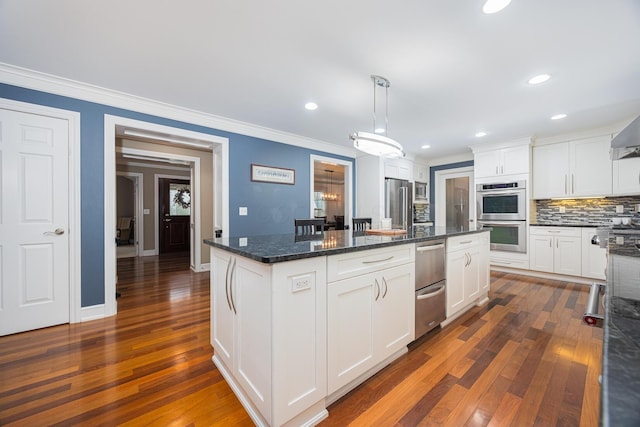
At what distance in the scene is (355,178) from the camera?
553 centimetres

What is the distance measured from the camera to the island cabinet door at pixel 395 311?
5.79ft

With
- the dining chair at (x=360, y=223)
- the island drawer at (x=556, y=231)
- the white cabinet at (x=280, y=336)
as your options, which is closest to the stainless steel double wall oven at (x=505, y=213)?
the island drawer at (x=556, y=231)

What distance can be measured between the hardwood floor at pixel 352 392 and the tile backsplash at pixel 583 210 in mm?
2383

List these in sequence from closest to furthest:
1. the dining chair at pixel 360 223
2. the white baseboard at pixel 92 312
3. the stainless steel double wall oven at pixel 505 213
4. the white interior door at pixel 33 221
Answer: the white interior door at pixel 33 221, the white baseboard at pixel 92 312, the dining chair at pixel 360 223, the stainless steel double wall oven at pixel 505 213

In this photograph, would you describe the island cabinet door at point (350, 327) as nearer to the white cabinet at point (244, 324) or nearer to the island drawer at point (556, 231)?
the white cabinet at point (244, 324)

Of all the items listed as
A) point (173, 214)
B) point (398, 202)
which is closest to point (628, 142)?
point (398, 202)

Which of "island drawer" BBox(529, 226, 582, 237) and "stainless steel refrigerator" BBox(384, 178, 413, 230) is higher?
"stainless steel refrigerator" BBox(384, 178, 413, 230)

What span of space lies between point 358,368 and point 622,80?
3.58m

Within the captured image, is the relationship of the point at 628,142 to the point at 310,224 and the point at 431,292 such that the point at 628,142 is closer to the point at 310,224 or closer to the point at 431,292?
the point at 431,292

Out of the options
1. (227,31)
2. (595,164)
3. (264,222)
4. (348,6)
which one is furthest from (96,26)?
(595,164)

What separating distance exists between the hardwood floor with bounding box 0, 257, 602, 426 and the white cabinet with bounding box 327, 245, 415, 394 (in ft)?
0.62

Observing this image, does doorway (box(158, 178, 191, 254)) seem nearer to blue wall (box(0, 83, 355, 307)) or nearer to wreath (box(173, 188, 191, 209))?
Answer: wreath (box(173, 188, 191, 209))

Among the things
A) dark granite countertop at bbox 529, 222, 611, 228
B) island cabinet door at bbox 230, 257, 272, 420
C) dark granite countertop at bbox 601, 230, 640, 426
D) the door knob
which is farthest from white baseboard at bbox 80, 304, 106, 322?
dark granite countertop at bbox 529, 222, 611, 228

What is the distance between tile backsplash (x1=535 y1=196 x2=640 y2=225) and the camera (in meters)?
3.97
